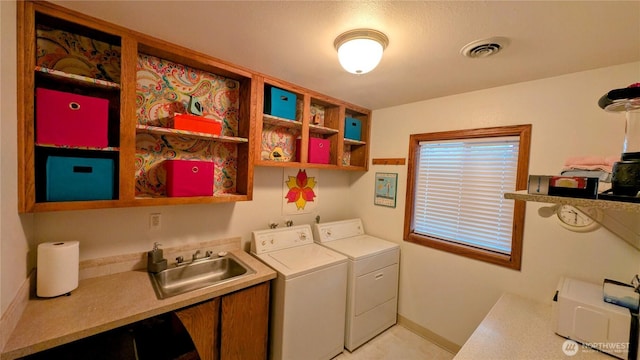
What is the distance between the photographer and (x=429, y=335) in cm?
240

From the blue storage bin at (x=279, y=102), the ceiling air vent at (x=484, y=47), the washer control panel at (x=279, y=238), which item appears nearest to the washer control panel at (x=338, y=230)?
the washer control panel at (x=279, y=238)

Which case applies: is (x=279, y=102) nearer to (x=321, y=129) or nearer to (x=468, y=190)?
(x=321, y=129)

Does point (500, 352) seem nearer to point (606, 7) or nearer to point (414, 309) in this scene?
point (414, 309)

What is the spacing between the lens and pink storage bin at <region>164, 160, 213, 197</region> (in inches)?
65.3

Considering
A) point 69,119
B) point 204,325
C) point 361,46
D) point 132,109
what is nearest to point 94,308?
point 204,325

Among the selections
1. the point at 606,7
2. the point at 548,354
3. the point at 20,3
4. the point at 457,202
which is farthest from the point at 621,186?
the point at 20,3

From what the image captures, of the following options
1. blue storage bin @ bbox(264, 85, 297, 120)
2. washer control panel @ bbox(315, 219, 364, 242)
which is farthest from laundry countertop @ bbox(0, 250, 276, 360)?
blue storage bin @ bbox(264, 85, 297, 120)

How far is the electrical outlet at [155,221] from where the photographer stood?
1813mm

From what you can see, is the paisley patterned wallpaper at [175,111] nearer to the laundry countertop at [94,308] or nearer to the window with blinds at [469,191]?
the laundry countertop at [94,308]

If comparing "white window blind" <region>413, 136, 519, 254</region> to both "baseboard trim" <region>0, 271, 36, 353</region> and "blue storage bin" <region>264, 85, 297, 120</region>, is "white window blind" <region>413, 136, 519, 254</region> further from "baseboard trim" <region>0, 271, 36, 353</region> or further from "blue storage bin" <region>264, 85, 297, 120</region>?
"baseboard trim" <region>0, 271, 36, 353</region>

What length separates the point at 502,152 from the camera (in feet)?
6.87

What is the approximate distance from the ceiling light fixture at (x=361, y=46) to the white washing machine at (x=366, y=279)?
1.57 meters

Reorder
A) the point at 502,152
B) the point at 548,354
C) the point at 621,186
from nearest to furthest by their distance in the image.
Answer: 1. the point at 621,186
2. the point at 548,354
3. the point at 502,152

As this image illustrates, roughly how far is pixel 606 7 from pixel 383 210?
2.14 m
